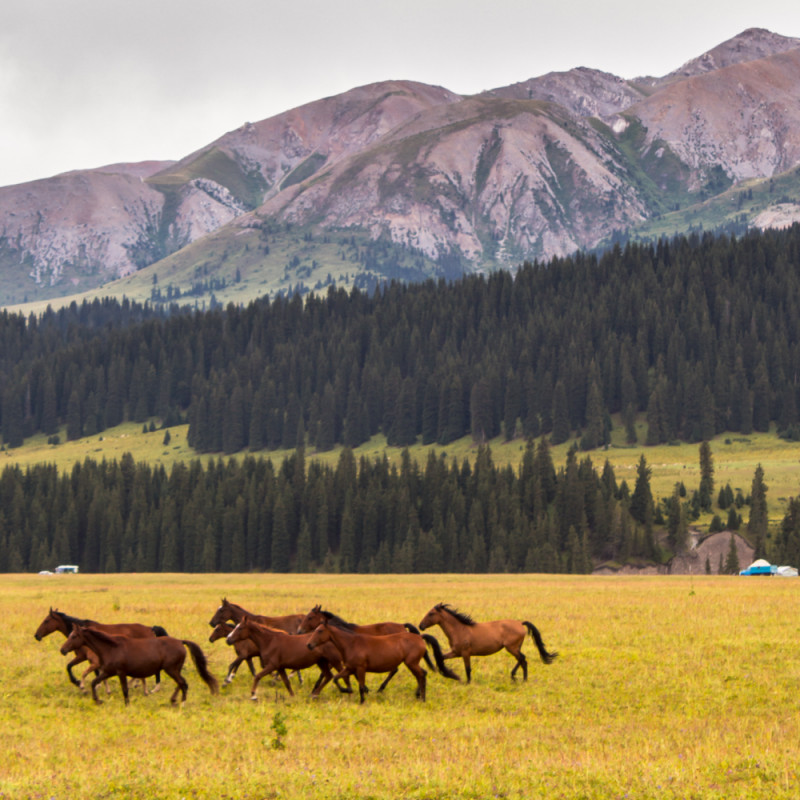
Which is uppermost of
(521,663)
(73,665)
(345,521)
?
(73,665)

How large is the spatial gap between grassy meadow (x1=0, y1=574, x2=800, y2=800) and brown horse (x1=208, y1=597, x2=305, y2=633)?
1.82 metres

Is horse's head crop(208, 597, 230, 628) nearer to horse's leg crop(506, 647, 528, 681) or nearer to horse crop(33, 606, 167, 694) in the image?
horse crop(33, 606, 167, 694)

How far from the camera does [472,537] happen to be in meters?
126

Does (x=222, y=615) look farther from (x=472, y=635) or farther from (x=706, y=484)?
(x=706, y=484)

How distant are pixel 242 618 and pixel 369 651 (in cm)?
390

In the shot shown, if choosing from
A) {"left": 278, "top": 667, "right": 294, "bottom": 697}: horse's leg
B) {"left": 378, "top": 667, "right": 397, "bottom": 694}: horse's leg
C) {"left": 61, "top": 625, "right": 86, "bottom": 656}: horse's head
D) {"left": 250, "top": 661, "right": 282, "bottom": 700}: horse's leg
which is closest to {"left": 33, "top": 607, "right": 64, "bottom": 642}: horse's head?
{"left": 61, "top": 625, "right": 86, "bottom": 656}: horse's head

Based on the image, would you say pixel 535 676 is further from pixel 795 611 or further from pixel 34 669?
pixel 795 611

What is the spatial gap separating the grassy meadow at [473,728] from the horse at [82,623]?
2.46ft

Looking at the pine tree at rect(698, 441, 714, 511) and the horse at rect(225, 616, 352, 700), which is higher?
the horse at rect(225, 616, 352, 700)

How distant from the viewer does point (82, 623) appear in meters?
25.5

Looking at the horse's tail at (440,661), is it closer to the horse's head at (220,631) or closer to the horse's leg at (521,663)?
the horse's leg at (521,663)

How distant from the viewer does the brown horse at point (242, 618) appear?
27.7 m

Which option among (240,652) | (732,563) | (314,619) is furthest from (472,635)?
(732,563)

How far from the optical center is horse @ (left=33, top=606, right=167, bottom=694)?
25672 mm
